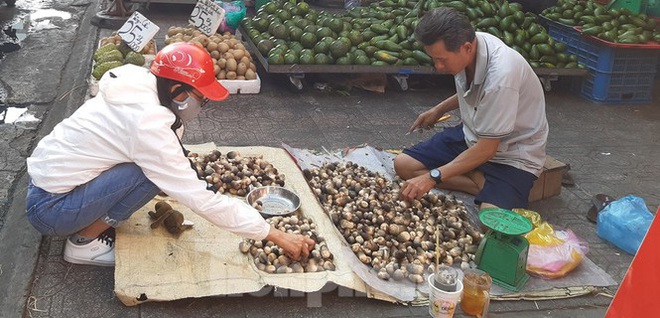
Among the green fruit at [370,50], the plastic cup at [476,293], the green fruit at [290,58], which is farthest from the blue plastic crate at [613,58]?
the plastic cup at [476,293]

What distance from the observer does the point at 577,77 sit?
7.00 meters

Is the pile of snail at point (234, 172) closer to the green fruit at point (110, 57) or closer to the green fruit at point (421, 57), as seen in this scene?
the green fruit at point (110, 57)

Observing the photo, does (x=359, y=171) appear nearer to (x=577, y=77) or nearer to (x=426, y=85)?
(x=426, y=85)

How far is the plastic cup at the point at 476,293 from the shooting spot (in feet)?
9.72

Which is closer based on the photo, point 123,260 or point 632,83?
point 123,260

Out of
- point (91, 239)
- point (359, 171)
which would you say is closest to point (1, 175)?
point (91, 239)

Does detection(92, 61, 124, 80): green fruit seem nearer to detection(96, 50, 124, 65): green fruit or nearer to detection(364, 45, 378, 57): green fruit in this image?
detection(96, 50, 124, 65): green fruit

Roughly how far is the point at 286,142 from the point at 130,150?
2350 mm

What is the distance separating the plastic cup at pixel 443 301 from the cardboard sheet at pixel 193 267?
0.28 metres

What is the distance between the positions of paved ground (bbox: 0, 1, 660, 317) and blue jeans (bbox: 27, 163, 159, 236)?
0.33 m

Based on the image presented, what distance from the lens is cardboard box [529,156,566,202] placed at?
4215 mm

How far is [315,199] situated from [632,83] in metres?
4.42

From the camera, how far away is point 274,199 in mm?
3863

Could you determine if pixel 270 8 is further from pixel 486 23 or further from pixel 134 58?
pixel 486 23
